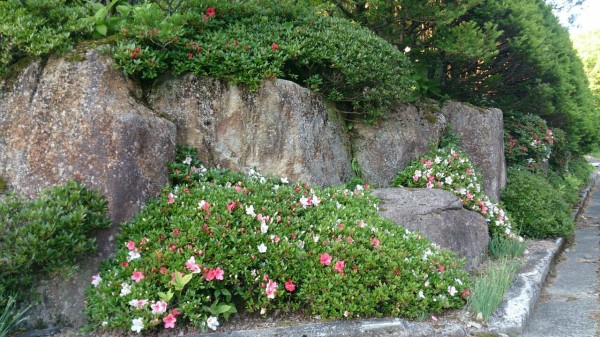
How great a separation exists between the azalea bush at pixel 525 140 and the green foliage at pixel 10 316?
24.8 feet

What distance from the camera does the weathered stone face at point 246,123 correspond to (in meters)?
4.43

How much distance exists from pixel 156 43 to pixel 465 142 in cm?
461

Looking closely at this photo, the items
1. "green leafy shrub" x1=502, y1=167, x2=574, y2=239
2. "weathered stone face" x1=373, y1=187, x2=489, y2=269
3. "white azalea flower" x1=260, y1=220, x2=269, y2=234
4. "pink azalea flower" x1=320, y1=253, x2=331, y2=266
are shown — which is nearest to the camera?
"pink azalea flower" x1=320, y1=253, x2=331, y2=266

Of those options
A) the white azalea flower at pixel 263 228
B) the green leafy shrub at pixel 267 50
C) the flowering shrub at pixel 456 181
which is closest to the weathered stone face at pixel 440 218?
the flowering shrub at pixel 456 181

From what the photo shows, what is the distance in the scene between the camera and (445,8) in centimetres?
652

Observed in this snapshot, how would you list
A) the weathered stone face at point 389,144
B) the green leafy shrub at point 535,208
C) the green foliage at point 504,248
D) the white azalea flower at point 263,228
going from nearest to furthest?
the white azalea flower at point 263,228 → the green foliage at point 504,248 → the weathered stone face at point 389,144 → the green leafy shrub at point 535,208

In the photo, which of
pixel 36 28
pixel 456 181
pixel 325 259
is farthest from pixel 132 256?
pixel 456 181

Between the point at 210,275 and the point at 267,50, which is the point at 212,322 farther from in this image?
the point at 267,50

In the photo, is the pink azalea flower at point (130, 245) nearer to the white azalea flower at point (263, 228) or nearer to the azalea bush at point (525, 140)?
the white azalea flower at point (263, 228)

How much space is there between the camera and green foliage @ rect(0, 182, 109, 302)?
119 inches

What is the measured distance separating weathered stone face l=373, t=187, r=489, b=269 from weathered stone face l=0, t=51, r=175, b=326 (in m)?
2.20

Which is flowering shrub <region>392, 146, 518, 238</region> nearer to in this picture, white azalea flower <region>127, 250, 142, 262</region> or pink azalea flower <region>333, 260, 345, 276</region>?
pink azalea flower <region>333, 260, 345, 276</region>

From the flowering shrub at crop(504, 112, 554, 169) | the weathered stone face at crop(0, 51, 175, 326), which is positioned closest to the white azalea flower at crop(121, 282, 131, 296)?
the weathered stone face at crop(0, 51, 175, 326)

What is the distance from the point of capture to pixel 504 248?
17.5 feet
